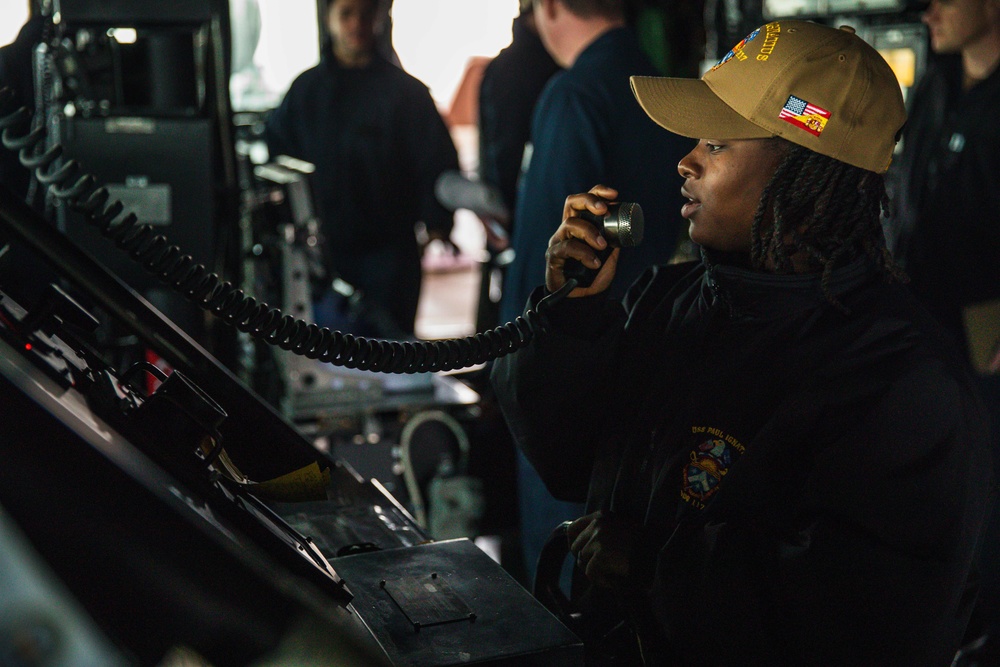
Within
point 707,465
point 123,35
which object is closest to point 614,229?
point 707,465

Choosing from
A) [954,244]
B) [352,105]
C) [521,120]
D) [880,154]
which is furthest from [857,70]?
A: [352,105]

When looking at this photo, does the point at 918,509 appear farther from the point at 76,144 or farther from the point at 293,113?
the point at 293,113

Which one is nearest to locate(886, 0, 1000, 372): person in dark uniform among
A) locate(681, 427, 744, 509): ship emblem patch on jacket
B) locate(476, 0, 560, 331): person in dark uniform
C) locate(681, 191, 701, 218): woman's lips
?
locate(476, 0, 560, 331): person in dark uniform

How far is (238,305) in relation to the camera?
1512mm

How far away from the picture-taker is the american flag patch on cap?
140 centimetres

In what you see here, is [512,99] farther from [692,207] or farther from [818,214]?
[818,214]

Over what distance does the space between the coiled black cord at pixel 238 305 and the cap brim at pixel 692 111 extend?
10.5 inches

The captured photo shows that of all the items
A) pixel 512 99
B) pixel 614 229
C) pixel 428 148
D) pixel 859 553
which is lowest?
pixel 428 148

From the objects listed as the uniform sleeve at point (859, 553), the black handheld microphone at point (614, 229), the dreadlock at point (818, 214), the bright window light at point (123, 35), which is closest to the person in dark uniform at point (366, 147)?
the bright window light at point (123, 35)

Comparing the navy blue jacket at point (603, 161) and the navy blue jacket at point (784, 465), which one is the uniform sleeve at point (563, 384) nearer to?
the navy blue jacket at point (784, 465)

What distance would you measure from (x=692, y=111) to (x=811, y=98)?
166mm

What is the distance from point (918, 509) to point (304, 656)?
2.74 ft

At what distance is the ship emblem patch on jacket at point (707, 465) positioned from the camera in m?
1.40

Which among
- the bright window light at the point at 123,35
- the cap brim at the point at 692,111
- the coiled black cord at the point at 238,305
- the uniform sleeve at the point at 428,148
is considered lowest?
the uniform sleeve at the point at 428,148
